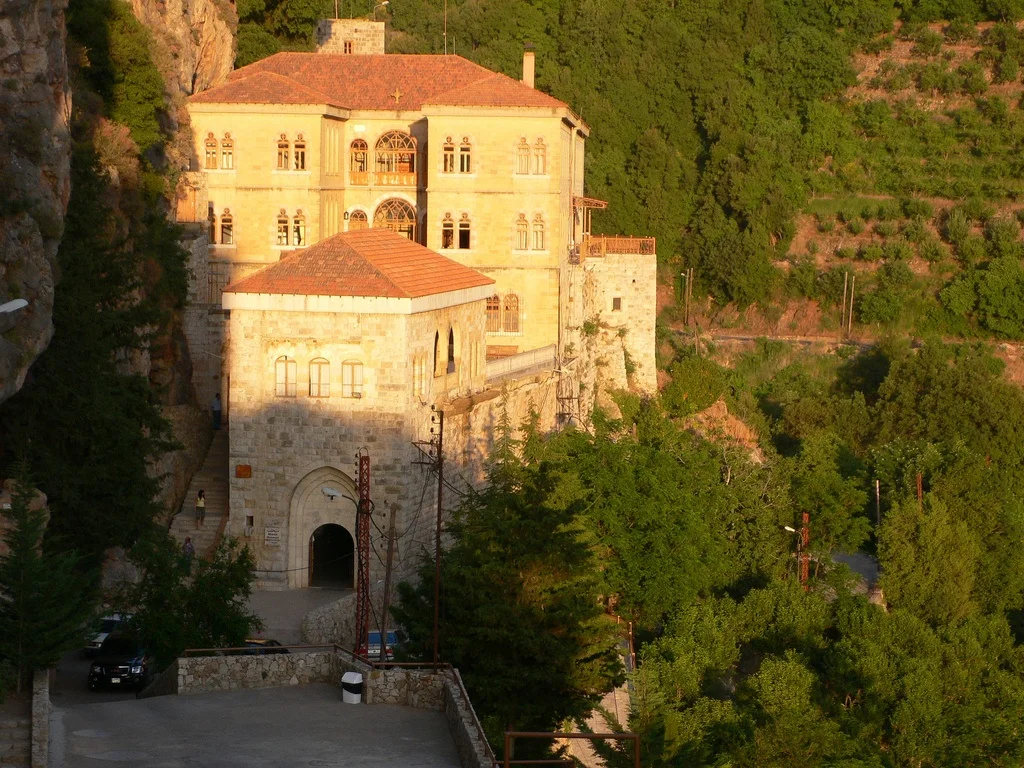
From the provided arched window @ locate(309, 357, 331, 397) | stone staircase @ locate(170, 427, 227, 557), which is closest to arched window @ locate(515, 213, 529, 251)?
stone staircase @ locate(170, 427, 227, 557)

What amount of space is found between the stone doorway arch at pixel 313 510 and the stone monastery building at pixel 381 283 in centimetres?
4

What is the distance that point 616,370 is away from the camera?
48188 mm

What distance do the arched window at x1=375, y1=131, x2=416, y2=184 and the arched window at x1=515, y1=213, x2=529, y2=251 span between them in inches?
147

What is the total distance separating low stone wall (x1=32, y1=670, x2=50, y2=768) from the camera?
16.3 m

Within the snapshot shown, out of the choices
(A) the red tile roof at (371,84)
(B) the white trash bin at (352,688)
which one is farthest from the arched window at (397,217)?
(B) the white trash bin at (352,688)

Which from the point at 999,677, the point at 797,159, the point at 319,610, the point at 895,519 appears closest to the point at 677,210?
the point at 797,159

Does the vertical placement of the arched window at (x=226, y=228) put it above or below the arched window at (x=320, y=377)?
above

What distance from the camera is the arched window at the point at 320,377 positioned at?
30.2 metres

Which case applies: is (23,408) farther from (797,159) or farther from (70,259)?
(797,159)

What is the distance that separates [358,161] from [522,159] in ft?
17.0

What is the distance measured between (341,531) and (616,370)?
1758cm

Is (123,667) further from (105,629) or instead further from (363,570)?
(363,570)

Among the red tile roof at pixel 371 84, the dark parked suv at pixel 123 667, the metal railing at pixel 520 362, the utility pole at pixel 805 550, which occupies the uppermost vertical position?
the red tile roof at pixel 371 84

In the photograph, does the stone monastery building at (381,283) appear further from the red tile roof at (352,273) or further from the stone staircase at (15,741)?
the stone staircase at (15,741)
